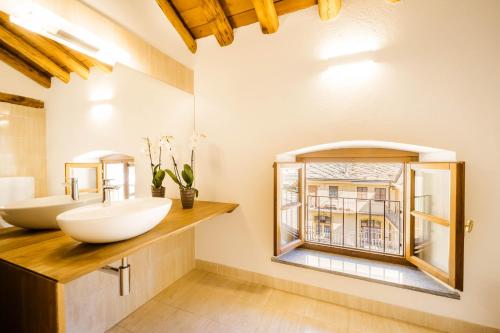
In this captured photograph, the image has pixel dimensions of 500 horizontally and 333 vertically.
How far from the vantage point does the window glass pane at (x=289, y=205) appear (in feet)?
6.15

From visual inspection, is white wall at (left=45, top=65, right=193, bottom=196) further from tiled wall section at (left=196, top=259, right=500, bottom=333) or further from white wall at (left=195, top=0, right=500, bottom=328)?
tiled wall section at (left=196, top=259, right=500, bottom=333)

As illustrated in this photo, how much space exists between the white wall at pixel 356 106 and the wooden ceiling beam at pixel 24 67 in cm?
118

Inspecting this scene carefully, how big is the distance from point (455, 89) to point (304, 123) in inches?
36.7

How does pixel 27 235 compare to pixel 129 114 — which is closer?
pixel 27 235

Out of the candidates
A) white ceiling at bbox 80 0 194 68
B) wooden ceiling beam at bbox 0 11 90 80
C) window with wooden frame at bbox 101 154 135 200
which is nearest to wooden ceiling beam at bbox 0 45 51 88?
wooden ceiling beam at bbox 0 11 90 80

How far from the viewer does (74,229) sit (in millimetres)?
856

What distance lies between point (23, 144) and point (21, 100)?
186 millimetres

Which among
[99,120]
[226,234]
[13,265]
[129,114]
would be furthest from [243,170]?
[13,265]

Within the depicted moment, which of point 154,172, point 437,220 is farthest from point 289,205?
point 154,172

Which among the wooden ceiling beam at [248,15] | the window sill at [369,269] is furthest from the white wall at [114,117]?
the window sill at [369,269]

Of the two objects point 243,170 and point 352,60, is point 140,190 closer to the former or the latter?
point 243,170

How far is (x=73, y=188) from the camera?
3.86ft

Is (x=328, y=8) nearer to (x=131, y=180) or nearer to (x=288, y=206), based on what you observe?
(x=288, y=206)

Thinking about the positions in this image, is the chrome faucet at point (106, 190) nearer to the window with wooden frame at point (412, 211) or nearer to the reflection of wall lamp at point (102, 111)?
the reflection of wall lamp at point (102, 111)
